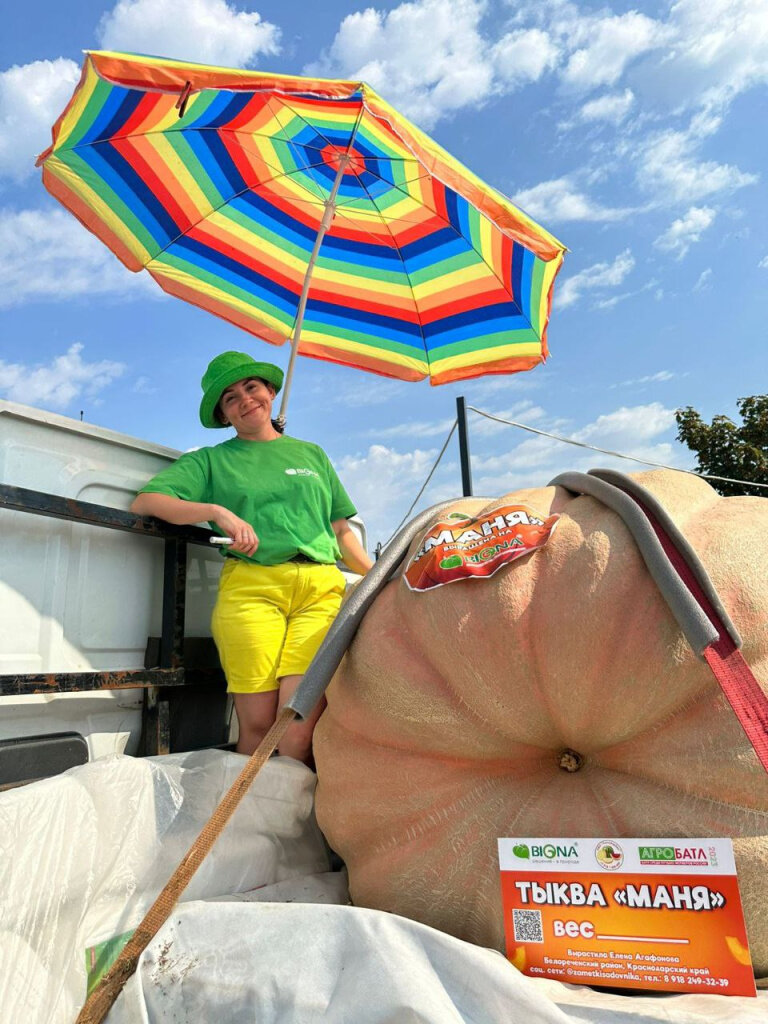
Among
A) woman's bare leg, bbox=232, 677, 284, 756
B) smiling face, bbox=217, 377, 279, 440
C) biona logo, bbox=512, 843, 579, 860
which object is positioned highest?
smiling face, bbox=217, 377, 279, 440

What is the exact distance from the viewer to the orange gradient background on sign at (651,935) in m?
0.97

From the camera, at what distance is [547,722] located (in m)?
1.18

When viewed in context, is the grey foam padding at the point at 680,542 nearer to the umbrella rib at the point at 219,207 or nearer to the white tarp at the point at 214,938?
the white tarp at the point at 214,938

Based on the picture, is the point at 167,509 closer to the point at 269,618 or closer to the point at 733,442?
the point at 269,618

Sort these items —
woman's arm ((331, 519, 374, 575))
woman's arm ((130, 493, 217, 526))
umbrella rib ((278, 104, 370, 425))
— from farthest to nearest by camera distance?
umbrella rib ((278, 104, 370, 425))
woman's arm ((331, 519, 374, 575))
woman's arm ((130, 493, 217, 526))

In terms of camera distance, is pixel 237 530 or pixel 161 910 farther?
pixel 237 530

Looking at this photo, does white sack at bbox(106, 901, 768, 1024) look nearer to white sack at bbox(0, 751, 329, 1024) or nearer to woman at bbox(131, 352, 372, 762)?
white sack at bbox(0, 751, 329, 1024)

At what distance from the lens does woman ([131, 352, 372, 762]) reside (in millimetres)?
1962

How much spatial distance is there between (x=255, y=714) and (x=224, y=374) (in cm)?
113

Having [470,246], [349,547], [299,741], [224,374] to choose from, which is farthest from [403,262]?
[299,741]

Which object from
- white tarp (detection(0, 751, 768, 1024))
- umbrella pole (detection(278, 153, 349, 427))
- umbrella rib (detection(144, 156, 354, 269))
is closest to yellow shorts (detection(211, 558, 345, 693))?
white tarp (detection(0, 751, 768, 1024))

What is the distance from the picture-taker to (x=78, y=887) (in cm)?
119

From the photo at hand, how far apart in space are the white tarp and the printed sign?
0.03 m

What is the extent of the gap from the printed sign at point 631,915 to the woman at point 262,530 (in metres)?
0.75
